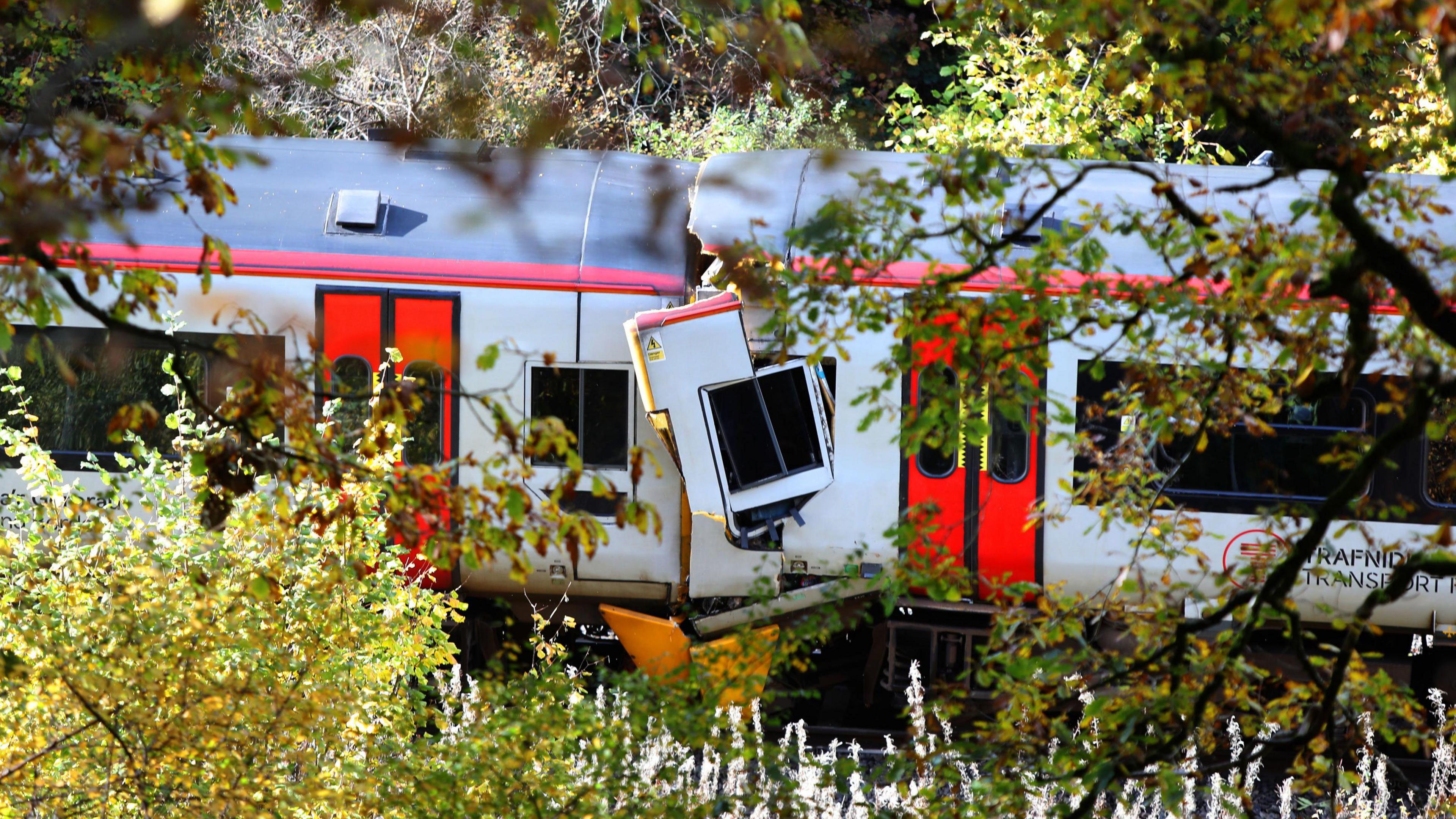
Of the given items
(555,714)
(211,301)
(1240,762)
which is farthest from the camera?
(211,301)

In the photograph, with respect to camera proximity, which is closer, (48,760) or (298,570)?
(48,760)

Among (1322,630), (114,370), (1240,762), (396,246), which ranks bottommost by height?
(1322,630)

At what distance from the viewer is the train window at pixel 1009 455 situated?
26.2 ft

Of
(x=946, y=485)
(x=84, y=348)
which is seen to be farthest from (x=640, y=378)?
(x=84, y=348)

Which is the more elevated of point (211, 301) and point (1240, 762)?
point (211, 301)

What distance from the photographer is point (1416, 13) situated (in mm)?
2693

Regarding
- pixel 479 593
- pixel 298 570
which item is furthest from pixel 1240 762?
pixel 479 593

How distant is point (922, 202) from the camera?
7867 millimetres

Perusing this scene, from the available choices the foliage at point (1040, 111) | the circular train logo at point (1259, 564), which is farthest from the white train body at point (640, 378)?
the foliage at point (1040, 111)

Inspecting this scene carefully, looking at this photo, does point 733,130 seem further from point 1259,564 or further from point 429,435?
point 1259,564

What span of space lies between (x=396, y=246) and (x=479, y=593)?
89.3 inches

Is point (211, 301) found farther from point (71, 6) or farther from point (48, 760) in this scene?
point (71, 6)

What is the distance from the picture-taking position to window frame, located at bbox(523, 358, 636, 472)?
8.07 metres

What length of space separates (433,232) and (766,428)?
7.87 feet
